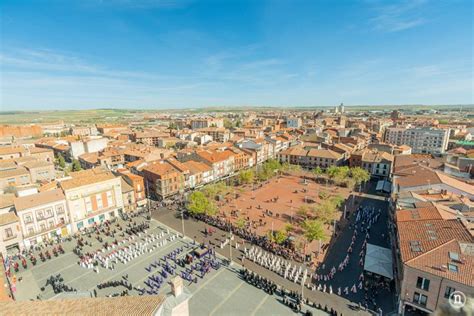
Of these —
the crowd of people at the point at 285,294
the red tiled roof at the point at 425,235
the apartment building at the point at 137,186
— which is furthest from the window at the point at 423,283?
the apartment building at the point at 137,186

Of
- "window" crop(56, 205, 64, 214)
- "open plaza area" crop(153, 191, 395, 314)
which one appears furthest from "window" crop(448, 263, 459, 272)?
"window" crop(56, 205, 64, 214)

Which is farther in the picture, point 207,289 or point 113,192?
point 113,192

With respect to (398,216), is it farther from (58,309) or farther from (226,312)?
(58,309)

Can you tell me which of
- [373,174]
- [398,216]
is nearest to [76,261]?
[398,216]

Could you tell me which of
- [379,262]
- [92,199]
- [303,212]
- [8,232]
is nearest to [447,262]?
[379,262]

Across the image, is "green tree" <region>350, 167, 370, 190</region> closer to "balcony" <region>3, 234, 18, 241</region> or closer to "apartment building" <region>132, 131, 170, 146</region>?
"balcony" <region>3, 234, 18, 241</region>

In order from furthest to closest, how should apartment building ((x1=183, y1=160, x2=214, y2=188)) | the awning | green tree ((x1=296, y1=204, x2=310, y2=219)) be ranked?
1. apartment building ((x1=183, y1=160, x2=214, y2=188))
2. the awning
3. green tree ((x1=296, y1=204, x2=310, y2=219))

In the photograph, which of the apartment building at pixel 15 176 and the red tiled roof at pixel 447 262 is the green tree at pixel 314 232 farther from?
the apartment building at pixel 15 176
